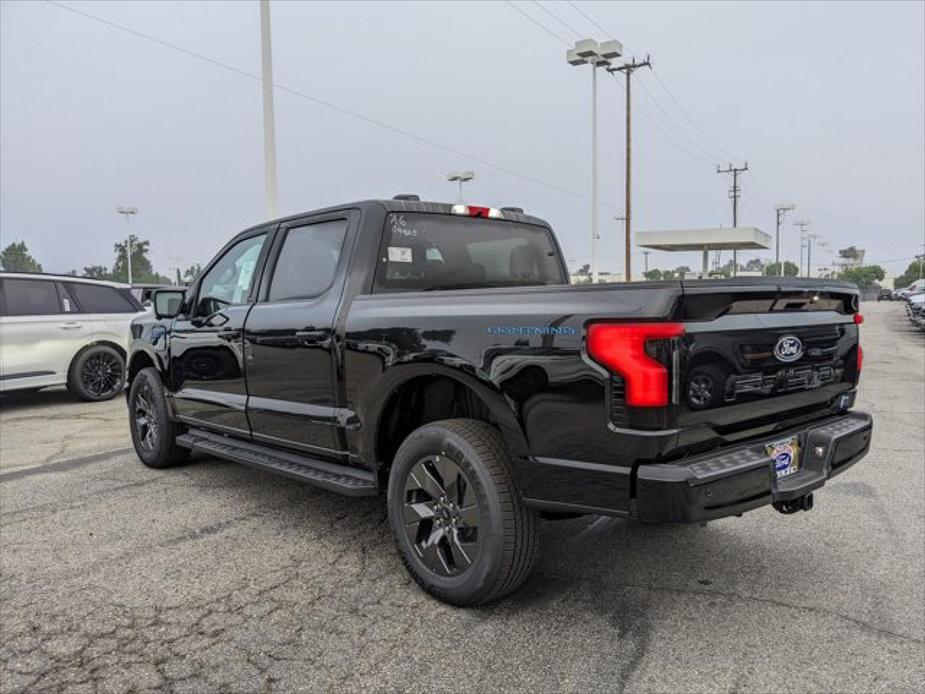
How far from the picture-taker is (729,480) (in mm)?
2572

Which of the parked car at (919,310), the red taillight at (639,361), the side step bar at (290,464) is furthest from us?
the parked car at (919,310)

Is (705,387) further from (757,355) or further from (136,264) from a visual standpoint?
(136,264)

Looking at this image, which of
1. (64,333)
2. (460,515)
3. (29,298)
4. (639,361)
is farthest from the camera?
(64,333)

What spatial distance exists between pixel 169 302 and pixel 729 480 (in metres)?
4.18

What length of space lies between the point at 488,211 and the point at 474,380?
1713mm

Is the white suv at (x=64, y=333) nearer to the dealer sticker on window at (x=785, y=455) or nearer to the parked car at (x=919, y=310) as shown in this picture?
the dealer sticker on window at (x=785, y=455)

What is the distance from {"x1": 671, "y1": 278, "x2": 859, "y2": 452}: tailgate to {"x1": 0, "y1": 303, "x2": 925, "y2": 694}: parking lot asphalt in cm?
86

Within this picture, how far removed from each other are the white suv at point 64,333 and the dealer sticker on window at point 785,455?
9.06 metres

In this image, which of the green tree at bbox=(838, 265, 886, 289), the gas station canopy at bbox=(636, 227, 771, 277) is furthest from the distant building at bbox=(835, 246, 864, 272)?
the gas station canopy at bbox=(636, 227, 771, 277)

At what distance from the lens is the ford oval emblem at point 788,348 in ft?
9.58

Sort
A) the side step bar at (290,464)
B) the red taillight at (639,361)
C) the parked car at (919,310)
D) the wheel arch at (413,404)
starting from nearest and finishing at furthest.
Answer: the red taillight at (639,361)
the wheel arch at (413,404)
the side step bar at (290,464)
the parked car at (919,310)

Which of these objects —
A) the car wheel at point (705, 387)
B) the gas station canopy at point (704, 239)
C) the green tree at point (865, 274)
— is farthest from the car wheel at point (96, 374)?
the green tree at point (865, 274)

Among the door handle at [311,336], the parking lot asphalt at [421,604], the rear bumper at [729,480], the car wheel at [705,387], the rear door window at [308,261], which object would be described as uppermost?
the rear door window at [308,261]

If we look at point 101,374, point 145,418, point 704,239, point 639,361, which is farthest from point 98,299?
point 704,239
